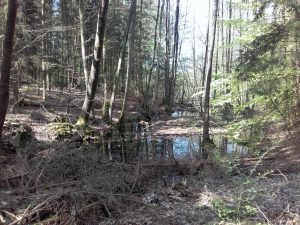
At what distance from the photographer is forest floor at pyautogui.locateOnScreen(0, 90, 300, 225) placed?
18.9 feet

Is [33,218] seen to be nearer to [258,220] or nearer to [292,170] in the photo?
[258,220]

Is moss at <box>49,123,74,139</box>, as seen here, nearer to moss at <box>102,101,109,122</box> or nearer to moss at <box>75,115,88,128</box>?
moss at <box>75,115,88,128</box>

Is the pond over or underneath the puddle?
underneath

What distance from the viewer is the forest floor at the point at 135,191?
226 inches

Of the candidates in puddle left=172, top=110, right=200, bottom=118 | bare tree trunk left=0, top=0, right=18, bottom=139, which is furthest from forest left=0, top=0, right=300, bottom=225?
puddle left=172, top=110, right=200, bottom=118

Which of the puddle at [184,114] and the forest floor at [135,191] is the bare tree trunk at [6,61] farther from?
the puddle at [184,114]

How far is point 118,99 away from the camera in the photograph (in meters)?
32.0

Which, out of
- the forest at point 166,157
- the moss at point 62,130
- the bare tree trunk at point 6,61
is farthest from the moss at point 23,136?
the bare tree trunk at point 6,61

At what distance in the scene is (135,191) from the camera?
25.6ft

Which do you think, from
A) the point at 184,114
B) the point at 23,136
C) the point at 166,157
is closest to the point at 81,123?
the point at 23,136

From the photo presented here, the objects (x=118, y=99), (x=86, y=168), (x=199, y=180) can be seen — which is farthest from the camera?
(x=118, y=99)

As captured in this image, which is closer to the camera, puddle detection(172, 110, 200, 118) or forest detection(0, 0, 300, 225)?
forest detection(0, 0, 300, 225)

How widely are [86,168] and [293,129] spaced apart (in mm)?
7847

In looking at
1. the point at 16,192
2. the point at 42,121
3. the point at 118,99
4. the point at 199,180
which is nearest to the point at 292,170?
the point at 199,180
